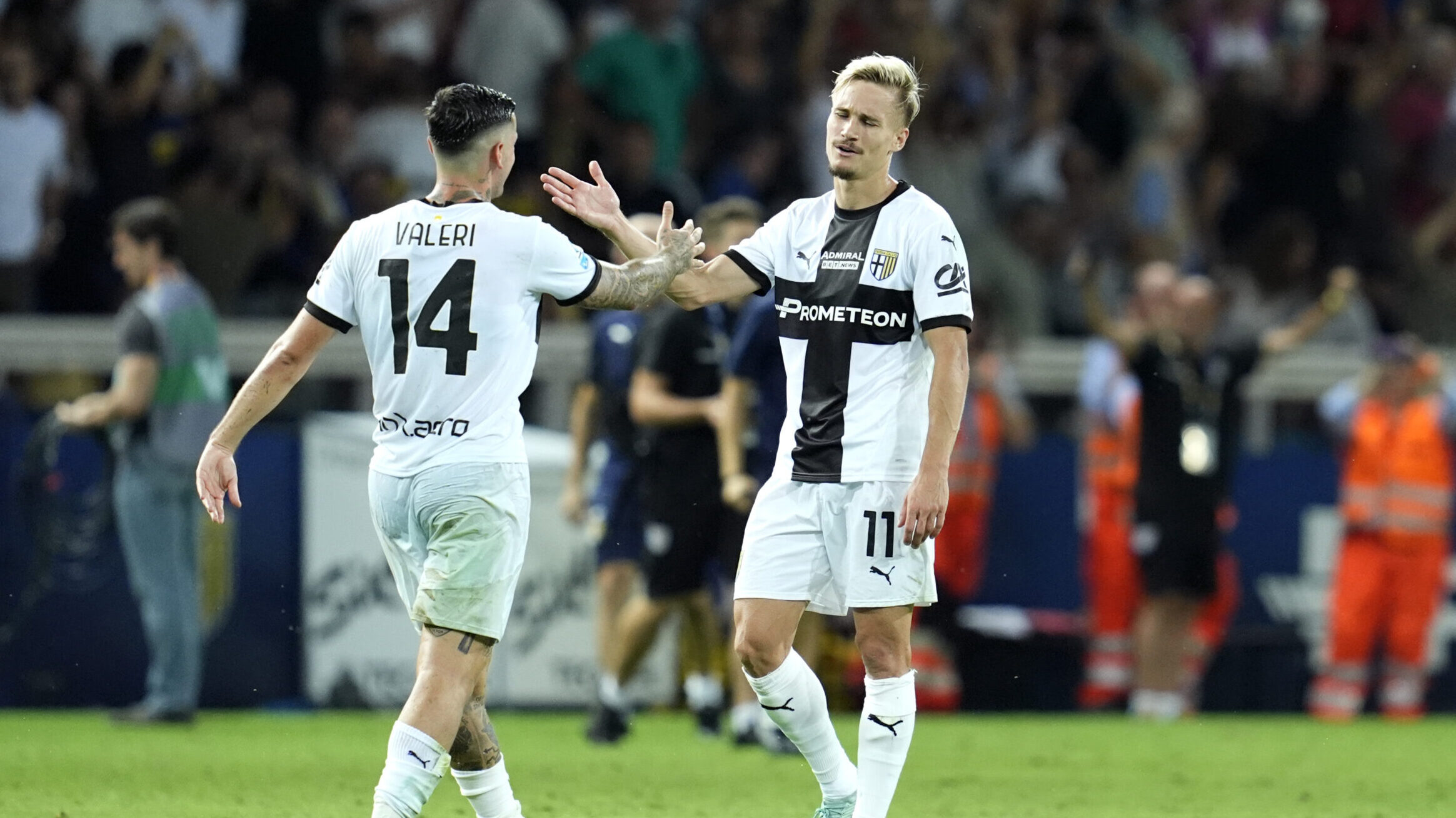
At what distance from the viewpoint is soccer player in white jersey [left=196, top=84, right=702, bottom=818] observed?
6.04 m

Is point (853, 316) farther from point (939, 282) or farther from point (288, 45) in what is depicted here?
point (288, 45)

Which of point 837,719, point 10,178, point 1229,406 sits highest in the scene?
point 10,178

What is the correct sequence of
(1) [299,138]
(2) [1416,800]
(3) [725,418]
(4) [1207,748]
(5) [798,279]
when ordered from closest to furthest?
(5) [798,279] → (2) [1416,800] → (3) [725,418] → (4) [1207,748] → (1) [299,138]

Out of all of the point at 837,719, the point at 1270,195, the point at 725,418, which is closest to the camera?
the point at 725,418

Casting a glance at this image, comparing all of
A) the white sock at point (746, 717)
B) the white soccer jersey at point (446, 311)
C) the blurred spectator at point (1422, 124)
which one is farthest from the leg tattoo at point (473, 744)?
the blurred spectator at point (1422, 124)

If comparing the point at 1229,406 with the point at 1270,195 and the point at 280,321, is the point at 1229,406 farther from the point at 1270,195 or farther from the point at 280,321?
the point at 280,321

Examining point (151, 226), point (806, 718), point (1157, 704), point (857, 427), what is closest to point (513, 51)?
point (151, 226)

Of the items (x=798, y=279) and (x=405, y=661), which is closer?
(x=798, y=279)

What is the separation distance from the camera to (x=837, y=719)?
12.1 meters

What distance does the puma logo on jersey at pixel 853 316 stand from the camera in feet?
21.4

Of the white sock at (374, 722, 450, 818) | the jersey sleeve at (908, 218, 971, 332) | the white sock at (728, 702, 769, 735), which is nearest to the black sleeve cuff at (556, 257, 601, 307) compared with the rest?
the jersey sleeve at (908, 218, 971, 332)

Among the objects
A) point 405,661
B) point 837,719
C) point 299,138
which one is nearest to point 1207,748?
point 837,719

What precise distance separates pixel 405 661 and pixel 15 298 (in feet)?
11.2

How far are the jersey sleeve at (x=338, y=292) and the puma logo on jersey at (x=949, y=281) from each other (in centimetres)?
172
